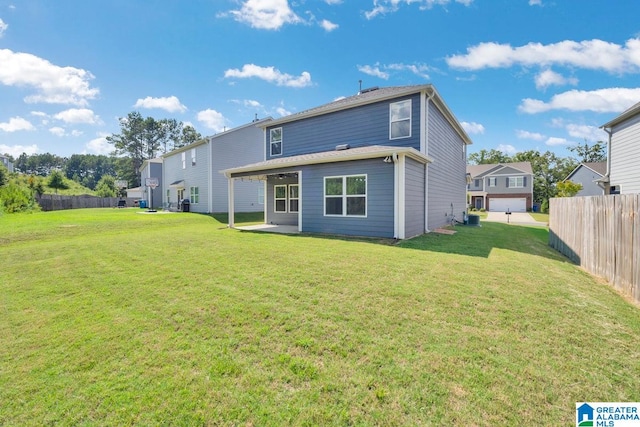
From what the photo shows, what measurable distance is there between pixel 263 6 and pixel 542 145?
52.2 m

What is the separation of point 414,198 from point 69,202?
37070 mm

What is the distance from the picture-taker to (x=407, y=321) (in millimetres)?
3314

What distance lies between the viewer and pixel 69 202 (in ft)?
99.3

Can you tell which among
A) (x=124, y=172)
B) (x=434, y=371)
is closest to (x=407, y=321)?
(x=434, y=371)

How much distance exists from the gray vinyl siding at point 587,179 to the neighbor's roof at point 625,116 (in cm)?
2308

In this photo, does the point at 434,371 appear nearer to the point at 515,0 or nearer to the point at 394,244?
the point at 394,244

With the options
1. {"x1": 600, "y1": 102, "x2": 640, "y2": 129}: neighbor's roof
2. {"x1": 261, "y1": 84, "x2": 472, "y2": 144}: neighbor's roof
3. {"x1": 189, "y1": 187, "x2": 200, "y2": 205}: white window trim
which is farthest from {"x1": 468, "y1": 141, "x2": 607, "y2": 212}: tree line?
{"x1": 189, "y1": 187, "x2": 200, "y2": 205}: white window trim

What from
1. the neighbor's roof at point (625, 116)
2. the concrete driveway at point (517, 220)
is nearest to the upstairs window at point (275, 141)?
the neighbor's roof at point (625, 116)

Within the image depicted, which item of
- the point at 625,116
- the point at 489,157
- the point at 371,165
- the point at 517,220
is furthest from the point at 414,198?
the point at 489,157

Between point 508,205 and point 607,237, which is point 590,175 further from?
point 607,237

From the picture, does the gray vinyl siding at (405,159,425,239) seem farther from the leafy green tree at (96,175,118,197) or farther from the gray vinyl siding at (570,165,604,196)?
the leafy green tree at (96,175,118,197)

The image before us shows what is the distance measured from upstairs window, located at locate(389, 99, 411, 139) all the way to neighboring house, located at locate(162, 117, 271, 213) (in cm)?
1262

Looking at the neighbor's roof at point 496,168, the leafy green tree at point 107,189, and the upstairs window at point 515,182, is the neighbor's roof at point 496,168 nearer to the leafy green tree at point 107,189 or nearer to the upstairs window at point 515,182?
the upstairs window at point 515,182

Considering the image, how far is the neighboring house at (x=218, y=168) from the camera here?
2130cm
